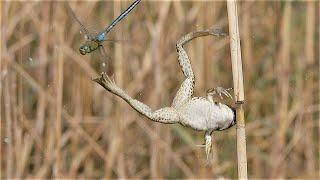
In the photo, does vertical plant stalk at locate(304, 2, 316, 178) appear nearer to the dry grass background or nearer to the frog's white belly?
the dry grass background

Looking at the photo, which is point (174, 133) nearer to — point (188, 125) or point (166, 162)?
point (166, 162)

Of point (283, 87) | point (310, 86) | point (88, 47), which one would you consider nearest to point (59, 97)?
point (283, 87)

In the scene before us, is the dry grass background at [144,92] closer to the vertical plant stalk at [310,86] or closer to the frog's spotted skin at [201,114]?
the vertical plant stalk at [310,86]

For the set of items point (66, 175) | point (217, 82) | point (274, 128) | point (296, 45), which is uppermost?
point (296, 45)

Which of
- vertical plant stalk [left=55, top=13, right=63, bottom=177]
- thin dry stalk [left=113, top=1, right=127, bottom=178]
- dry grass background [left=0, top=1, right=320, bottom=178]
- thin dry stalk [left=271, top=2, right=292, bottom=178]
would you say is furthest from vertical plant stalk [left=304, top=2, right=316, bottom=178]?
vertical plant stalk [left=55, top=13, right=63, bottom=177]

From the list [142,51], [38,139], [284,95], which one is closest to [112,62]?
[142,51]

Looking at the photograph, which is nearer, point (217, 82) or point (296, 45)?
point (217, 82)
